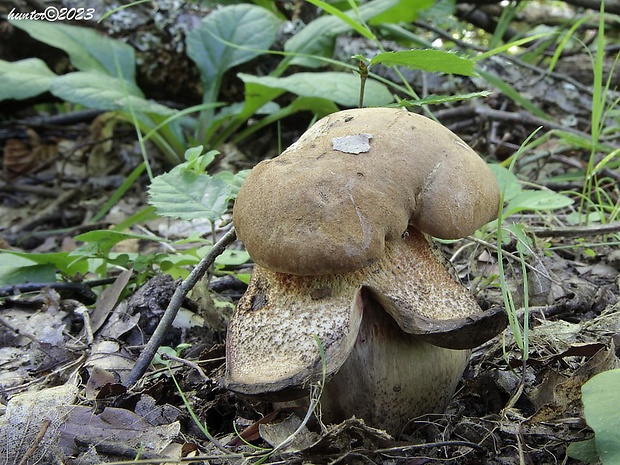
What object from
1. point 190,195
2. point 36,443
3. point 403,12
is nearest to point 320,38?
point 403,12

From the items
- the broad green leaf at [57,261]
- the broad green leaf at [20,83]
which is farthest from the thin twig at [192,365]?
the broad green leaf at [20,83]

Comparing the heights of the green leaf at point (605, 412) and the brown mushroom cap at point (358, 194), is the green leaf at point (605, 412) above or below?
below

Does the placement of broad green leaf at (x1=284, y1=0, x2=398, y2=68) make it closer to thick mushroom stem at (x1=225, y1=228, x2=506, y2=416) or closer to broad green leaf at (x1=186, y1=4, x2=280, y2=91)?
broad green leaf at (x1=186, y1=4, x2=280, y2=91)

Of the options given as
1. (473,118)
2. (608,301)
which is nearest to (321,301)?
(608,301)

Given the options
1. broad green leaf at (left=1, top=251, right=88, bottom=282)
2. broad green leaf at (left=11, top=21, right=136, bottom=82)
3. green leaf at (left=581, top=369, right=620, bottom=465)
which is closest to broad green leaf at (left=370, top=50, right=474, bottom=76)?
green leaf at (left=581, top=369, right=620, bottom=465)

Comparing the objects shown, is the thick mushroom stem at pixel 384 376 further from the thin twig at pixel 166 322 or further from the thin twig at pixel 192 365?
the thin twig at pixel 166 322
